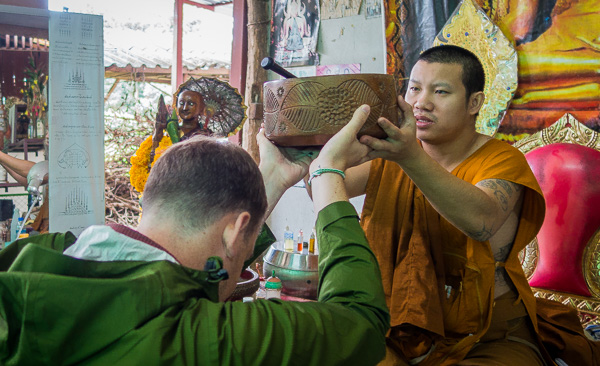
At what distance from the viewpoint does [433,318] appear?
167cm

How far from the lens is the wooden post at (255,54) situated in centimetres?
432

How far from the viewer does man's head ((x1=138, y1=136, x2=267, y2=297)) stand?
993 millimetres

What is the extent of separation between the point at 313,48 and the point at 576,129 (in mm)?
2156

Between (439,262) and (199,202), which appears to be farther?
(439,262)

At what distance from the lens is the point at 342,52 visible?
13.2ft

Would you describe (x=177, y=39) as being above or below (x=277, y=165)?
above

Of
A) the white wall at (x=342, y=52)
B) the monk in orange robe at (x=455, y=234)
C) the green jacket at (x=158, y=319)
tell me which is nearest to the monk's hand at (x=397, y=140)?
the monk in orange robe at (x=455, y=234)

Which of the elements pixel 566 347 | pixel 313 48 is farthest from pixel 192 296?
pixel 313 48

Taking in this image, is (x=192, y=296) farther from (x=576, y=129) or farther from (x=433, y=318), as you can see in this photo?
(x=576, y=129)

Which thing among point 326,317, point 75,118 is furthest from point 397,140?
point 75,118

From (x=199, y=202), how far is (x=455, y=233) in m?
1.09

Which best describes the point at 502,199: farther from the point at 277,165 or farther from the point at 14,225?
the point at 14,225

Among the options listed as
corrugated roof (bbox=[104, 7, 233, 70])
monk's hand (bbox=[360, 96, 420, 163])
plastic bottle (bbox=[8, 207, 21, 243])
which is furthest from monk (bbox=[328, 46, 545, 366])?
corrugated roof (bbox=[104, 7, 233, 70])

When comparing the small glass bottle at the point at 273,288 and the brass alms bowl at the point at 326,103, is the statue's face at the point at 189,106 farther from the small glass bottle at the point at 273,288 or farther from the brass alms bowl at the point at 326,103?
the brass alms bowl at the point at 326,103
